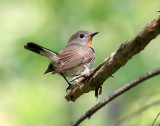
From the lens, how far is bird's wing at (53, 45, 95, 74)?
4977 millimetres

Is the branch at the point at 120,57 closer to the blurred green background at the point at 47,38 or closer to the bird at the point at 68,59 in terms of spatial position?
the bird at the point at 68,59

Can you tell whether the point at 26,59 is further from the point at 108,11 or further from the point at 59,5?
the point at 108,11

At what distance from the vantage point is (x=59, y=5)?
6.89 meters

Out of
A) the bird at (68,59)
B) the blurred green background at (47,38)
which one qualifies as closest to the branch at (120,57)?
the bird at (68,59)

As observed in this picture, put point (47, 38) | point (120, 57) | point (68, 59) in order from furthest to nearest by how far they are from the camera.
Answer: point (47, 38)
point (68, 59)
point (120, 57)

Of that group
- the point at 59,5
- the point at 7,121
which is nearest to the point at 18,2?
the point at 59,5

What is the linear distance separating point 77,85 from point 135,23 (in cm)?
347

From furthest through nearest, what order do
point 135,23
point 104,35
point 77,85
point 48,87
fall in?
point 48,87
point 104,35
point 135,23
point 77,85

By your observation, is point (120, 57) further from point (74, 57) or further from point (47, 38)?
point (47, 38)

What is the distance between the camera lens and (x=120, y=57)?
2.58m

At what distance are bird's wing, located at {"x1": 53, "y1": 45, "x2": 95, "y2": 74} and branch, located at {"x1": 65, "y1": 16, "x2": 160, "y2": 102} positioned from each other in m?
1.55

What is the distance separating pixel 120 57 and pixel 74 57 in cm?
266

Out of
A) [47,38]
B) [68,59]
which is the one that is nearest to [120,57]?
[68,59]

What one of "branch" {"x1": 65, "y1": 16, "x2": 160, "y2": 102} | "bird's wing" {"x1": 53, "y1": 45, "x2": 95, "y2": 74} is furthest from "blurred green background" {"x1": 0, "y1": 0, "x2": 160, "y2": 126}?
"branch" {"x1": 65, "y1": 16, "x2": 160, "y2": 102}
